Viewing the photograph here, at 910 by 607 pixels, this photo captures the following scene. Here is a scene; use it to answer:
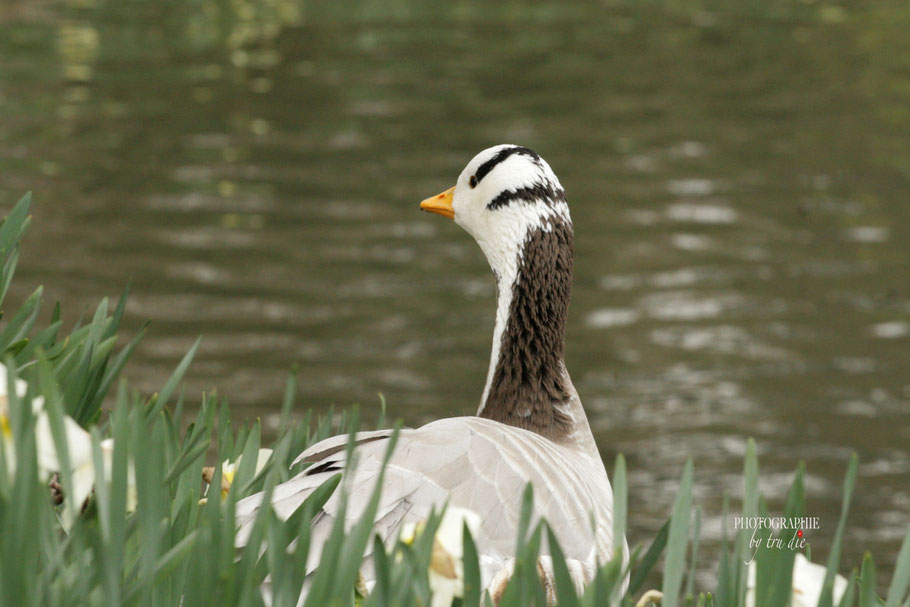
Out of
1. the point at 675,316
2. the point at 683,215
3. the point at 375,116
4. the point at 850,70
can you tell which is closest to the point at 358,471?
the point at 675,316

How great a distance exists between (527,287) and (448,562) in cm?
236

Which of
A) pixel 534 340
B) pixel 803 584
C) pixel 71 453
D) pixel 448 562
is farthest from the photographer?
pixel 534 340

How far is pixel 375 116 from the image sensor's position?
1362cm

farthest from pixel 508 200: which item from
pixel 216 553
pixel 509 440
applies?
pixel 216 553

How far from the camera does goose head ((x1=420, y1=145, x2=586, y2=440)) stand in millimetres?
4188

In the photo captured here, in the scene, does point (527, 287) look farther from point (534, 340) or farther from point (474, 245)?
point (474, 245)

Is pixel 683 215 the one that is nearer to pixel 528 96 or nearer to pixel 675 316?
pixel 675 316

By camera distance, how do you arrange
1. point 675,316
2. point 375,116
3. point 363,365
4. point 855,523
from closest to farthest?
point 855,523 → point 363,365 → point 675,316 → point 375,116

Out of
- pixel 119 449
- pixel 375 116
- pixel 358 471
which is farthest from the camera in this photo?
pixel 375 116

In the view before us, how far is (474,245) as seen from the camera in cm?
1031

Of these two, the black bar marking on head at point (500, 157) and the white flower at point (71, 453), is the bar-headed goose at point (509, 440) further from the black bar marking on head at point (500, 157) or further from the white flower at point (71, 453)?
the white flower at point (71, 453)

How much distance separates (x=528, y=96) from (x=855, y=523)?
872 centimetres

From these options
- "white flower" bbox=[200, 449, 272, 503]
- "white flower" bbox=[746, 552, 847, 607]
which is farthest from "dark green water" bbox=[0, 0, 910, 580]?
"white flower" bbox=[746, 552, 847, 607]

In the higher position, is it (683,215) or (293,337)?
(683,215)
